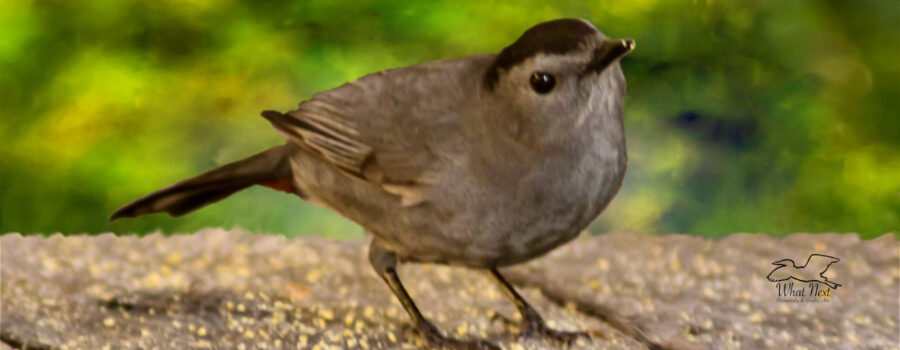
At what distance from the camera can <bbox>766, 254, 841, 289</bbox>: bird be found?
2.21 meters

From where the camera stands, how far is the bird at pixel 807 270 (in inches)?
86.8

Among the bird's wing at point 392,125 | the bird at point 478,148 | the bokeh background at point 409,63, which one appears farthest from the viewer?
the bokeh background at point 409,63

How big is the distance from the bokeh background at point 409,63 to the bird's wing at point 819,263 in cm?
8

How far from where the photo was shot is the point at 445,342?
174 cm

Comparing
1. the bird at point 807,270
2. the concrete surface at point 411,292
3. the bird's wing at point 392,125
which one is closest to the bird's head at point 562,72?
the bird's wing at point 392,125

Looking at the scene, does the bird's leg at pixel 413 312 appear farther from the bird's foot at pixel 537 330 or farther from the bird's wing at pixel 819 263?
the bird's wing at pixel 819 263

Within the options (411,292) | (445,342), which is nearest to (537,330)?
(445,342)

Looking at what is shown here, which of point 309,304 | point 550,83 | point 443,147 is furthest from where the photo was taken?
point 309,304

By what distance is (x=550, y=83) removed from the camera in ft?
4.72

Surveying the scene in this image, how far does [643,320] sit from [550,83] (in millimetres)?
720

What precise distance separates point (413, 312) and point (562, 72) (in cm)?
62

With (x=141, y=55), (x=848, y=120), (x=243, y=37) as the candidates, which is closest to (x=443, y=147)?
(x=243, y=37)

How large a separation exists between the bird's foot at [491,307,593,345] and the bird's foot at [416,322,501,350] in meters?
0.10

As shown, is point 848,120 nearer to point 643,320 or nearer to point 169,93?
point 643,320
